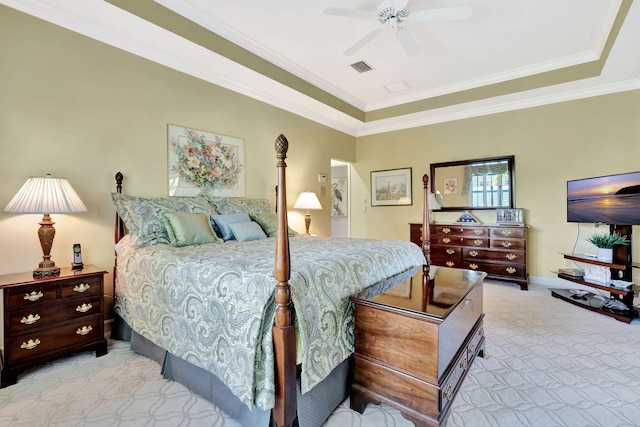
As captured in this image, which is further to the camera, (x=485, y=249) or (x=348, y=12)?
(x=485, y=249)

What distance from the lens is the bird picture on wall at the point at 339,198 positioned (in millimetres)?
7324

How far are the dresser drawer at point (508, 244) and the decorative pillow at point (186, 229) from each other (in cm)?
381

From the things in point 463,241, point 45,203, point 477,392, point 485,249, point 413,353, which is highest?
point 45,203

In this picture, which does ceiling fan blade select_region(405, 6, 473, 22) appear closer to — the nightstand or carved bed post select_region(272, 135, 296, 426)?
carved bed post select_region(272, 135, 296, 426)

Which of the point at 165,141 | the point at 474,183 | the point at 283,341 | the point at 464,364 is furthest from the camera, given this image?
the point at 474,183

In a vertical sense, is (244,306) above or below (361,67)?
below

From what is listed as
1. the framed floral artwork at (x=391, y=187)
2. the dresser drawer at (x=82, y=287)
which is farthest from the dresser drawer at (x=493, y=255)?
the dresser drawer at (x=82, y=287)

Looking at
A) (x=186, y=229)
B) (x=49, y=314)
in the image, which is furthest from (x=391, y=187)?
(x=49, y=314)

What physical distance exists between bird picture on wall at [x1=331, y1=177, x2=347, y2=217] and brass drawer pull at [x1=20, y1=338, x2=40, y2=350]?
590 centimetres

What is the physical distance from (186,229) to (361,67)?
3.06m

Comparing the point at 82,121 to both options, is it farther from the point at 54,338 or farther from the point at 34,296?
the point at 54,338

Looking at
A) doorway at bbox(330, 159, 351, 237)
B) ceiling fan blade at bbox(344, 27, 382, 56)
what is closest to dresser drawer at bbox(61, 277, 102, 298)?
ceiling fan blade at bbox(344, 27, 382, 56)

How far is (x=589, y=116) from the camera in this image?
3.87 metres

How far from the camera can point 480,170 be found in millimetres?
4598
